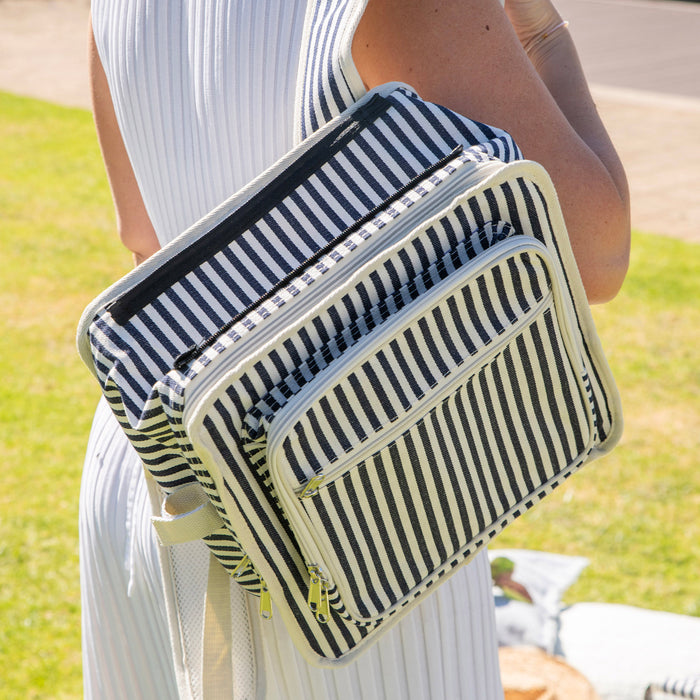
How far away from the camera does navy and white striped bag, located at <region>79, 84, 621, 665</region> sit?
0.85 meters

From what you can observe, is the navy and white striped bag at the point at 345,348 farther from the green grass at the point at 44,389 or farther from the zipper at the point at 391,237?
the green grass at the point at 44,389

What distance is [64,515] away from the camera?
3367 millimetres

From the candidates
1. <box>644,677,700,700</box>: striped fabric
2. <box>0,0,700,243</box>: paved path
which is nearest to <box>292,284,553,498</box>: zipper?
<box>644,677,700,700</box>: striped fabric

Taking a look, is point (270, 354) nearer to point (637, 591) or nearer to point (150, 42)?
point (150, 42)

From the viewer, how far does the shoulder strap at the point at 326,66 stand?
2.85 ft

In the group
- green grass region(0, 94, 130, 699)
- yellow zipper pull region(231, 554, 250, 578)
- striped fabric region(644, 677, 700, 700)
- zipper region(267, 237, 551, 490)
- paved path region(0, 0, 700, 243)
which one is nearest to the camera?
zipper region(267, 237, 551, 490)

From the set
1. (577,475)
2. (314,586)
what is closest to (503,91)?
(314,586)

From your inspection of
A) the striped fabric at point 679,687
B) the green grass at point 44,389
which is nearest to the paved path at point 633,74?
the green grass at point 44,389

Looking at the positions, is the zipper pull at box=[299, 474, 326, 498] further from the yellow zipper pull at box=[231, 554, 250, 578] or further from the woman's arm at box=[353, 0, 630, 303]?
the woman's arm at box=[353, 0, 630, 303]

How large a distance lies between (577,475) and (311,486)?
2865 mm

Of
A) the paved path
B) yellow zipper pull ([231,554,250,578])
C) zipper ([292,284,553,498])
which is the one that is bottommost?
yellow zipper pull ([231,554,250,578])

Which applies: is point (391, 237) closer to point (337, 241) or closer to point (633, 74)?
point (337, 241)

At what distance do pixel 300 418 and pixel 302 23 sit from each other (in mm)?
443

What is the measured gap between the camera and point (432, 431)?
0.92 m
